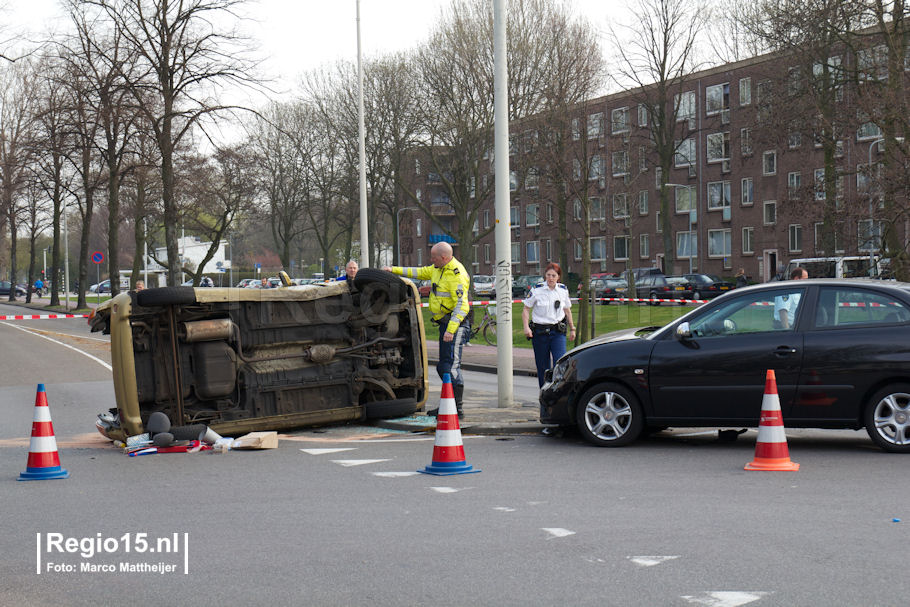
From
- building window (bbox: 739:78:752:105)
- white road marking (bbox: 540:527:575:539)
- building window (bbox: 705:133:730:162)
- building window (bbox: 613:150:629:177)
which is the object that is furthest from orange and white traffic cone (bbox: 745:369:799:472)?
building window (bbox: 705:133:730:162)

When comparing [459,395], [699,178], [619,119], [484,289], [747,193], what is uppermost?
[619,119]

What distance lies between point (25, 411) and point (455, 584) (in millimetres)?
10614

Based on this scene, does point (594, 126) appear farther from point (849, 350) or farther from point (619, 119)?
point (619, 119)

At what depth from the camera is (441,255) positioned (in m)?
11.1

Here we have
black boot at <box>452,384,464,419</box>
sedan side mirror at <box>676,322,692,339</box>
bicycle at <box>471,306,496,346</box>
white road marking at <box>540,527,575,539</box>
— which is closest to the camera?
white road marking at <box>540,527,575,539</box>

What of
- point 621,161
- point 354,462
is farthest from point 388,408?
point 621,161

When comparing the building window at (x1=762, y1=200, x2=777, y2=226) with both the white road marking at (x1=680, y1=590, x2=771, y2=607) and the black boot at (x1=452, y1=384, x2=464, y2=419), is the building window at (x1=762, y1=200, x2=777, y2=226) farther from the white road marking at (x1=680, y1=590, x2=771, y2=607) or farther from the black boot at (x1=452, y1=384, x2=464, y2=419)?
the white road marking at (x1=680, y1=590, x2=771, y2=607)

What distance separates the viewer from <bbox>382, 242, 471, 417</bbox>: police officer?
11.1 m

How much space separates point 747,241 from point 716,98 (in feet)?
29.2

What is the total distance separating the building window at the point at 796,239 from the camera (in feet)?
187

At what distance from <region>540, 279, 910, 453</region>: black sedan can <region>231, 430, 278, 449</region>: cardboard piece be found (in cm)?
284

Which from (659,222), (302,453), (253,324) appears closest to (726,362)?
(302,453)

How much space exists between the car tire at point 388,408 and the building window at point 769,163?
51.7 metres

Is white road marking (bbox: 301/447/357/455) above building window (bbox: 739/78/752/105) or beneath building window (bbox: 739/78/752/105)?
beneath
